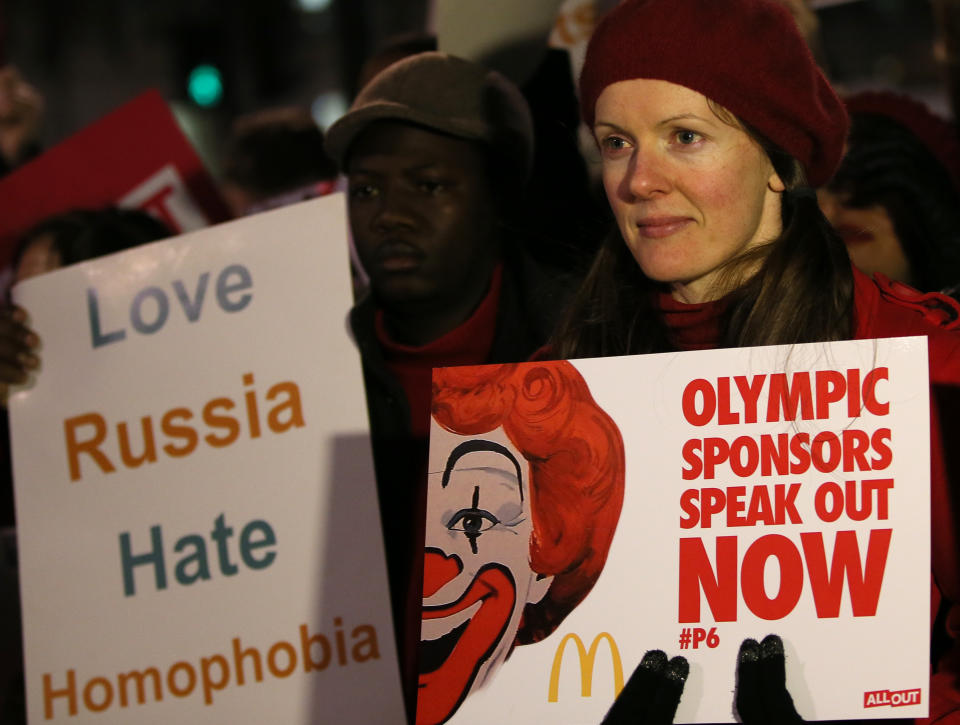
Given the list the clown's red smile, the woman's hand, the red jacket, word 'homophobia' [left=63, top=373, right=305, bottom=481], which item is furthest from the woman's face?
the woman's hand

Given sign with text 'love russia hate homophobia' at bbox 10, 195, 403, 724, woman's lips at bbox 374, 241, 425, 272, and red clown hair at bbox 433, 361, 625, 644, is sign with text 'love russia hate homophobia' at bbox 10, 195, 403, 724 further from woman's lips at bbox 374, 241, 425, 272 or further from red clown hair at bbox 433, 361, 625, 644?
red clown hair at bbox 433, 361, 625, 644

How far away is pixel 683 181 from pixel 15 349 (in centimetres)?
112

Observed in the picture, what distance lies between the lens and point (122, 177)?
225 cm

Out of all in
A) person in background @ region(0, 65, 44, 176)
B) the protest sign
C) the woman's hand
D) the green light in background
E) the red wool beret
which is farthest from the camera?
the green light in background

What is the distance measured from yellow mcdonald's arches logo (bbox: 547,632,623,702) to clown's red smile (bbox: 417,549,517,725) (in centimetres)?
7

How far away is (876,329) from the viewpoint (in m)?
1.38

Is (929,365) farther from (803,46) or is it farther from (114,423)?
(114,423)

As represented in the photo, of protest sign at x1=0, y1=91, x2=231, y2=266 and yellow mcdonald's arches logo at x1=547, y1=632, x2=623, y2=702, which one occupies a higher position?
protest sign at x1=0, y1=91, x2=231, y2=266

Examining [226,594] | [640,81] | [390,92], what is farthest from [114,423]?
[640,81]

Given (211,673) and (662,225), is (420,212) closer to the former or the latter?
(662,225)

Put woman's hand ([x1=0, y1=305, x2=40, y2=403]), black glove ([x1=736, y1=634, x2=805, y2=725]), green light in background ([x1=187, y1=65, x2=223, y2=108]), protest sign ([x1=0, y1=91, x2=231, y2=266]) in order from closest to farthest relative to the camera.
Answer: black glove ([x1=736, y1=634, x2=805, y2=725]), woman's hand ([x1=0, y1=305, x2=40, y2=403]), protest sign ([x1=0, y1=91, x2=231, y2=266]), green light in background ([x1=187, y1=65, x2=223, y2=108])

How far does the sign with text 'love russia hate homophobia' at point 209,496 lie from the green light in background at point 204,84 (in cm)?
522

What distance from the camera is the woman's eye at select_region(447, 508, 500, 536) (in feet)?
4.23

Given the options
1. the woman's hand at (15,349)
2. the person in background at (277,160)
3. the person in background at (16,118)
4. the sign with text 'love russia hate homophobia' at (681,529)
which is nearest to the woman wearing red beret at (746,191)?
the sign with text 'love russia hate homophobia' at (681,529)
